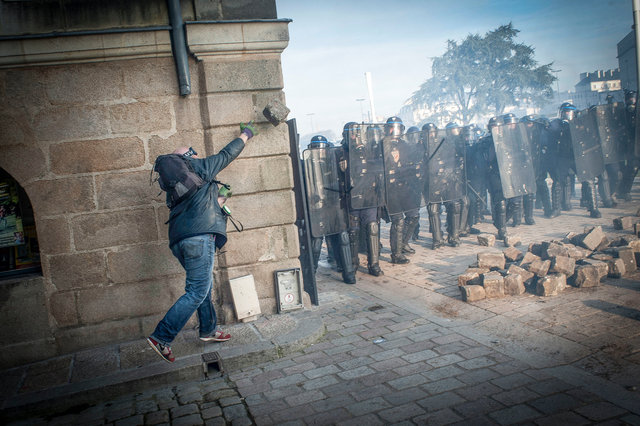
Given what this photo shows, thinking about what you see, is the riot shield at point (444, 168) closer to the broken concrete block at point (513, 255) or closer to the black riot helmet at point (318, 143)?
the black riot helmet at point (318, 143)

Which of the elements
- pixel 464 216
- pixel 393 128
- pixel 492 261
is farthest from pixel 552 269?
pixel 464 216

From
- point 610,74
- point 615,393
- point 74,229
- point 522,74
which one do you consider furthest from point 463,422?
point 610,74

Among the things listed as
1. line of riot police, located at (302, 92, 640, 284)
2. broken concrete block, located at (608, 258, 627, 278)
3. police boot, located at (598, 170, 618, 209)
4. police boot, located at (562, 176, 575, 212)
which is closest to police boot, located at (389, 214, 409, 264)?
line of riot police, located at (302, 92, 640, 284)

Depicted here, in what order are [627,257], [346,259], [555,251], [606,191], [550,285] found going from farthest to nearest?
[606,191] < [346,259] < [555,251] < [627,257] < [550,285]

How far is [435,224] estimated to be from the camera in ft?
26.1

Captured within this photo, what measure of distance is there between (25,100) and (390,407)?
4289 mm

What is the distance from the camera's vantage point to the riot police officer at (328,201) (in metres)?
6.34

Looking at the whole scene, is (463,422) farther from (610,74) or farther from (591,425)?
(610,74)

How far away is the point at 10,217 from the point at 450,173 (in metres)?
6.71

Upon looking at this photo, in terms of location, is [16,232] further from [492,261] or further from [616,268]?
[616,268]

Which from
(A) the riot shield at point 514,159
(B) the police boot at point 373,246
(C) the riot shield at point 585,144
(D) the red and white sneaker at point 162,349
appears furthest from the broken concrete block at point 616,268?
(D) the red and white sneaker at point 162,349

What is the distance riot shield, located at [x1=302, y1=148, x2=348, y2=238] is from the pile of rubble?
2.09 meters

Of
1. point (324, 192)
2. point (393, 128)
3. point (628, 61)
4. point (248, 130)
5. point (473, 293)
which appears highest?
point (628, 61)

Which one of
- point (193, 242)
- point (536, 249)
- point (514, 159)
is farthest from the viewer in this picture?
point (514, 159)
